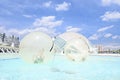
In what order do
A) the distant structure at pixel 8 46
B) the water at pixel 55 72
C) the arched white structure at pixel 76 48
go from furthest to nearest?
the distant structure at pixel 8 46, the arched white structure at pixel 76 48, the water at pixel 55 72

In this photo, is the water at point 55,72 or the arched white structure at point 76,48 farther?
the arched white structure at point 76,48

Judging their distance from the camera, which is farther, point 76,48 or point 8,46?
point 8,46

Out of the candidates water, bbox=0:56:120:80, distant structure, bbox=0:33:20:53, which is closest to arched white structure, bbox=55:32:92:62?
water, bbox=0:56:120:80

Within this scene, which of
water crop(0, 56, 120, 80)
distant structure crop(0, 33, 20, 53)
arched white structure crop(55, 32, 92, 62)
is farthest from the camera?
distant structure crop(0, 33, 20, 53)

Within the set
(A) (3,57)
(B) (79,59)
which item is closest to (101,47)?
(A) (3,57)

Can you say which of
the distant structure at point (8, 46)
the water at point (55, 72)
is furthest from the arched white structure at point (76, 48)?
the distant structure at point (8, 46)

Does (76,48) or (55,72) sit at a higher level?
(76,48)

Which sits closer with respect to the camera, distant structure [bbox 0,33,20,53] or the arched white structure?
the arched white structure

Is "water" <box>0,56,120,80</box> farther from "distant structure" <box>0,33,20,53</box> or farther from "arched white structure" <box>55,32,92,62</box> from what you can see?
"distant structure" <box>0,33,20,53</box>

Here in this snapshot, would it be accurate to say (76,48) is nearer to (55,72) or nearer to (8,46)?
(55,72)

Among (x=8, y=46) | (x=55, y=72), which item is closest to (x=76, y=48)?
(x=55, y=72)

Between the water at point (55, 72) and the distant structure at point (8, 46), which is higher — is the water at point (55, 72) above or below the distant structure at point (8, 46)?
below

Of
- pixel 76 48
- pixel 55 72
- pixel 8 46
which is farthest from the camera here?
pixel 8 46

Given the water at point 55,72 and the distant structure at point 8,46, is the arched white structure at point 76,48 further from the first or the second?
the distant structure at point 8,46
